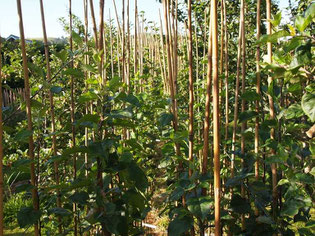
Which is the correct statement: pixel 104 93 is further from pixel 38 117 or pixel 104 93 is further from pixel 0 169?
pixel 0 169

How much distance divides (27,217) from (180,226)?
1.88ft

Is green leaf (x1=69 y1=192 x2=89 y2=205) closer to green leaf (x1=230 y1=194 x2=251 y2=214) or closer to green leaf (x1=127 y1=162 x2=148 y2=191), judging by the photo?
green leaf (x1=127 y1=162 x2=148 y2=191)

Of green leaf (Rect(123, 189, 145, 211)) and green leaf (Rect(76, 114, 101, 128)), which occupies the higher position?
green leaf (Rect(76, 114, 101, 128))

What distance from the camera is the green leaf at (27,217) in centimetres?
122

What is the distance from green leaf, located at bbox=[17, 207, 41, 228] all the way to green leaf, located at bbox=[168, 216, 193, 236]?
1.65 feet

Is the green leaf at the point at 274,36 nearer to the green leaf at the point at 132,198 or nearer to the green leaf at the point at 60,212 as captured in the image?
the green leaf at the point at 132,198

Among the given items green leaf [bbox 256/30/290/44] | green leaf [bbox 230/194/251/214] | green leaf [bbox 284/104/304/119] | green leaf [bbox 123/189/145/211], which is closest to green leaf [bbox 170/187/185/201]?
green leaf [bbox 123/189/145/211]

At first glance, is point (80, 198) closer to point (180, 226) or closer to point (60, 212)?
point (60, 212)

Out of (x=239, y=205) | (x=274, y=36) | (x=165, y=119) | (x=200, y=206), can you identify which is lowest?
(x=239, y=205)

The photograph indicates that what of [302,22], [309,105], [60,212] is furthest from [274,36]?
[60,212]

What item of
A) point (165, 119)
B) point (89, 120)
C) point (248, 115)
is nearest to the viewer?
point (89, 120)

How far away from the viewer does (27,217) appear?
48.9 inches

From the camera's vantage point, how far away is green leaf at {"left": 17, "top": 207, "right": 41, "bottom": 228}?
4.01 feet

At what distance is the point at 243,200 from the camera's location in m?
1.48
